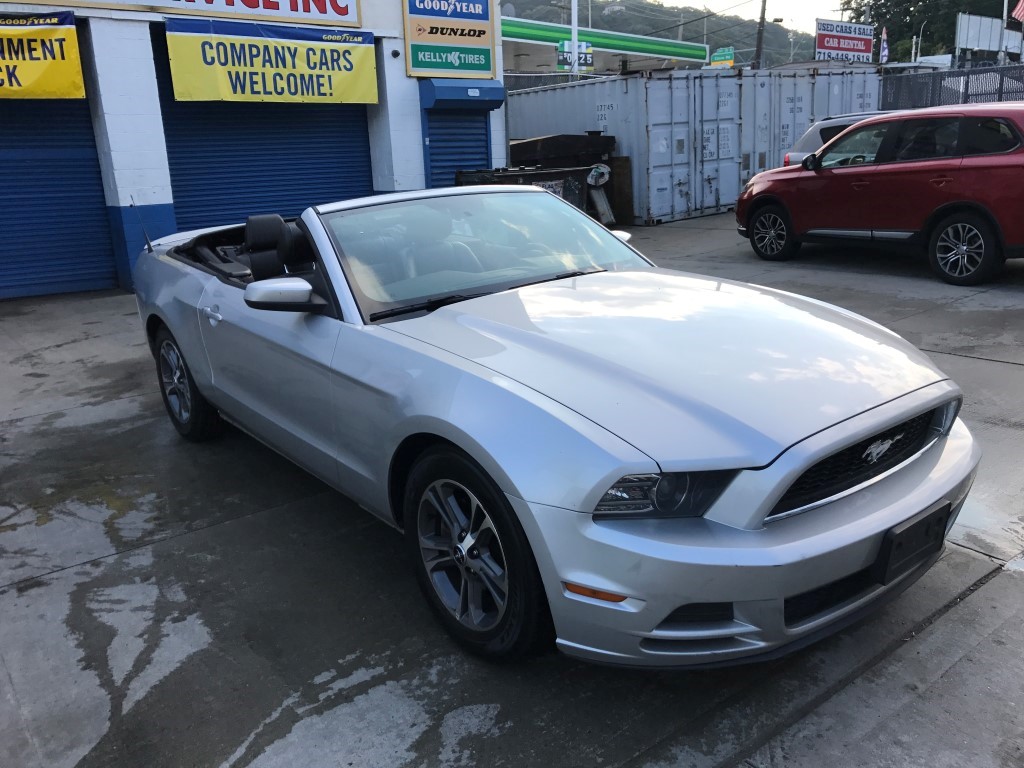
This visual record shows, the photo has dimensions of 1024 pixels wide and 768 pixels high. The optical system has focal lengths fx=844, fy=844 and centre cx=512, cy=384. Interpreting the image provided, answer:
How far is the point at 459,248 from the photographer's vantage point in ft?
12.5

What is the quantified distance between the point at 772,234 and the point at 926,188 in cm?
230

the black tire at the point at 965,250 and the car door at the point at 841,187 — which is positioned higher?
the car door at the point at 841,187

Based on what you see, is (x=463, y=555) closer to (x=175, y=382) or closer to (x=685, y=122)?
(x=175, y=382)

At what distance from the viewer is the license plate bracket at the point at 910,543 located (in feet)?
7.93

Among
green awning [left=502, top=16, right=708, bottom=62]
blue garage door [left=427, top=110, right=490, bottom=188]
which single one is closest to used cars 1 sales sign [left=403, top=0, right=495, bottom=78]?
blue garage door [left=427, top=110, right=490, bottom=188]

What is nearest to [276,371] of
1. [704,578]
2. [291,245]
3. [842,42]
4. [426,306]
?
[291,245]

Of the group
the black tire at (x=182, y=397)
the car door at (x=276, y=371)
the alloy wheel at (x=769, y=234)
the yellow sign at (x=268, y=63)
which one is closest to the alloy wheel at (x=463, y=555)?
the car door at (x=276, y=371)

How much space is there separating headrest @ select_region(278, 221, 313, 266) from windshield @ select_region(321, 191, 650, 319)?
1.06 feet

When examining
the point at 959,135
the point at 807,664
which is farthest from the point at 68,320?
the point at 959,135

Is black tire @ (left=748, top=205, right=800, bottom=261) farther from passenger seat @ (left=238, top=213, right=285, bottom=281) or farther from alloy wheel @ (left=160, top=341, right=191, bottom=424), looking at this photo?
alloy wheel @ (left=160, top=341, right=191, bottom=424)

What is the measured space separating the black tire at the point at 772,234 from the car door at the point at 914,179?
4.10 feet

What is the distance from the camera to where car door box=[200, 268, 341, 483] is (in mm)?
3451

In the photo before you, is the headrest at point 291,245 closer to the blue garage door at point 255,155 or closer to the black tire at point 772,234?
the black tire at point 772,234

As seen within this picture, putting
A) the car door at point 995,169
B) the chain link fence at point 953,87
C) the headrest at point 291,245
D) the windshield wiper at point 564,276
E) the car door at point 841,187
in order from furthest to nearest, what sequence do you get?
the chain link fence at point 953,87, the car door at point 841,187, the car door at point 995,169, the headrest at point 291,245, the windshield wiper at point 564,276
